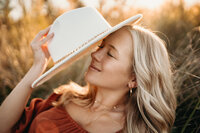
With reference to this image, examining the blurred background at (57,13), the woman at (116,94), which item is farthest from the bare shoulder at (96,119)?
the blurred background at (57,13)

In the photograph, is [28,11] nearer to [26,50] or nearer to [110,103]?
[26,50]

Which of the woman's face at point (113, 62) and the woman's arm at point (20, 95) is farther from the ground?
the woman's arm at point (20, 95)

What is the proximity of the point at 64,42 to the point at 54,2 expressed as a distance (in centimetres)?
269

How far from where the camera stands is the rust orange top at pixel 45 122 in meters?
1.58

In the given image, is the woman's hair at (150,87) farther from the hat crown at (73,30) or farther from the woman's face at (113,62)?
the hat crown at (73,30)

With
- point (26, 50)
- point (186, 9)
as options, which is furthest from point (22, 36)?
point (186, 9)

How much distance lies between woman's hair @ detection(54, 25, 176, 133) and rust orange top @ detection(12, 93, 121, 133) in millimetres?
480

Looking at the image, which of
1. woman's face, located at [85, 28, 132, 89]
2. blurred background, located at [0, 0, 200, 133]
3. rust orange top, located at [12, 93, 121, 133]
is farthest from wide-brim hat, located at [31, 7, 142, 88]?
blurred background, located at [0, 0, 200, 133]

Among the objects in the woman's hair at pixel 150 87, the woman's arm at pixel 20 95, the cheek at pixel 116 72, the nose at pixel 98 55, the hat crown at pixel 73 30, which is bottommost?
the woman's hair at pixel 150 87

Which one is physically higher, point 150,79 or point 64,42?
point 64,42

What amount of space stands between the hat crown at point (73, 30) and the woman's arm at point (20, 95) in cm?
29

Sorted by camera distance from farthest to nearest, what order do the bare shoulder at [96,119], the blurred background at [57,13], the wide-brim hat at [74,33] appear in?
the blurred background at [57,13], the bare shoulder at [96,119], the wide-brim hat at [74,33]

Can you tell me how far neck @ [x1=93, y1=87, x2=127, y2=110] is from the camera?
1721 millimetres

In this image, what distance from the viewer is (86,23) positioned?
1.26 m
